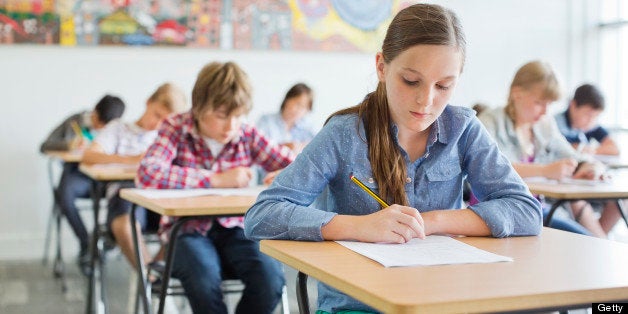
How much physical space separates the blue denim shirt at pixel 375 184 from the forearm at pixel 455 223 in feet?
0.05

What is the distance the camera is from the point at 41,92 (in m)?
5.23

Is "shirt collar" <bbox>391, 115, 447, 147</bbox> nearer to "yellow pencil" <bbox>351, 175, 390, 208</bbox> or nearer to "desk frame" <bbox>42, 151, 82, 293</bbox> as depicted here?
"yellow pencil" <bbox>351, 175, 390, 208</bbox>

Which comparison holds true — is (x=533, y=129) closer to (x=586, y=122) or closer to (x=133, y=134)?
(x=586, y=122)

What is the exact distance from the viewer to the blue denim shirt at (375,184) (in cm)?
155

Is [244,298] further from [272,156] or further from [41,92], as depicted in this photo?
[41,92]

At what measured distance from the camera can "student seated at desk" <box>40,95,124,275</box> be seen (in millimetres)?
4586

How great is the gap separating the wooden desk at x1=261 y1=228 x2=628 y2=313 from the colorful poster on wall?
3830mm

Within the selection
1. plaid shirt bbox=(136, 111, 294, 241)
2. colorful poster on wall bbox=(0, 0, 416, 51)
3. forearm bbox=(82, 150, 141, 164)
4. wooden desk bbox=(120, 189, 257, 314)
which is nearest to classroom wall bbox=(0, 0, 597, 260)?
colorful poster on wall bbox=(0, 0, 416, 51)

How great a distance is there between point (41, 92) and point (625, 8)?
460 centimetres

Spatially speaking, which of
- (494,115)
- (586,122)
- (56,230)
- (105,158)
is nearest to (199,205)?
(494,115)

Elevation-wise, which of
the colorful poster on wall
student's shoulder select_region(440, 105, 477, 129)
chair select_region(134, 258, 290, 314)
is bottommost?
chair select_region(134, 258, 290, 314)

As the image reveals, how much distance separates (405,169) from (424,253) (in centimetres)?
34

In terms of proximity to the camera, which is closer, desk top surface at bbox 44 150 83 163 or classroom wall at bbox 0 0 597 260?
desk top surface at bbox 44 150 83 163

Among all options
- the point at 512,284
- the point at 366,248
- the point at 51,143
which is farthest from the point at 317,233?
the point at 51,143
